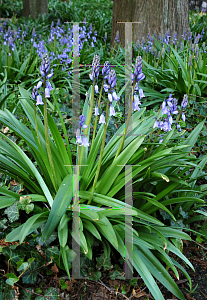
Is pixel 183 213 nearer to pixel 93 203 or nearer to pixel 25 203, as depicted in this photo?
pixel 93 203

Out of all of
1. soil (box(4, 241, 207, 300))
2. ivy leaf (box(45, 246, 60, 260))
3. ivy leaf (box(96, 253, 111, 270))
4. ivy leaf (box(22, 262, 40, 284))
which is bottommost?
soil (box(4, 241, 207, 300))

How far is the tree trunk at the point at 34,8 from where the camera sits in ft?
31.9

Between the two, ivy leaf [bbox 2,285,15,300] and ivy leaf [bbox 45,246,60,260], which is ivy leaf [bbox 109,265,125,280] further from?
ivy leaf [bbox 2,285,15,300]

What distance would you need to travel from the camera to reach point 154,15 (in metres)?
5.89

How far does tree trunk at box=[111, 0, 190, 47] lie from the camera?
586 cm

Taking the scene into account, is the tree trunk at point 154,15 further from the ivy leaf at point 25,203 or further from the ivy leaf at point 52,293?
the ivy leaf at point 52,293

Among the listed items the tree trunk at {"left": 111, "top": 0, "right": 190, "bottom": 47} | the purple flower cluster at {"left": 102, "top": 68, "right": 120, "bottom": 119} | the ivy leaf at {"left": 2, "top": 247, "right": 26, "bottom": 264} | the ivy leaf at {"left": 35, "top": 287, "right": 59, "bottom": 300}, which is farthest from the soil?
the tree trunk at {"left": 111, "top": 0, "right": 190, "bottom": 47}

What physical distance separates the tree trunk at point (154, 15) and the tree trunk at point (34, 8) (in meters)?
4.65

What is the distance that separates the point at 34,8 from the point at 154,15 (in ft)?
18.9

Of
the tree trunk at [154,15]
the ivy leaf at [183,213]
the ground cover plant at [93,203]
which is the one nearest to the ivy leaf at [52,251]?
the ground cover plant at [93,203]

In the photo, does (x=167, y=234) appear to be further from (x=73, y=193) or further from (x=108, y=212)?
(x=73, y=193)

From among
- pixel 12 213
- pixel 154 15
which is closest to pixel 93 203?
pixel 12 213

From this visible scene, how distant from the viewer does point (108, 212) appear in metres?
1.86

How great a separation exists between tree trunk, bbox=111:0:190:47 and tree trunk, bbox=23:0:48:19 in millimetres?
4655
